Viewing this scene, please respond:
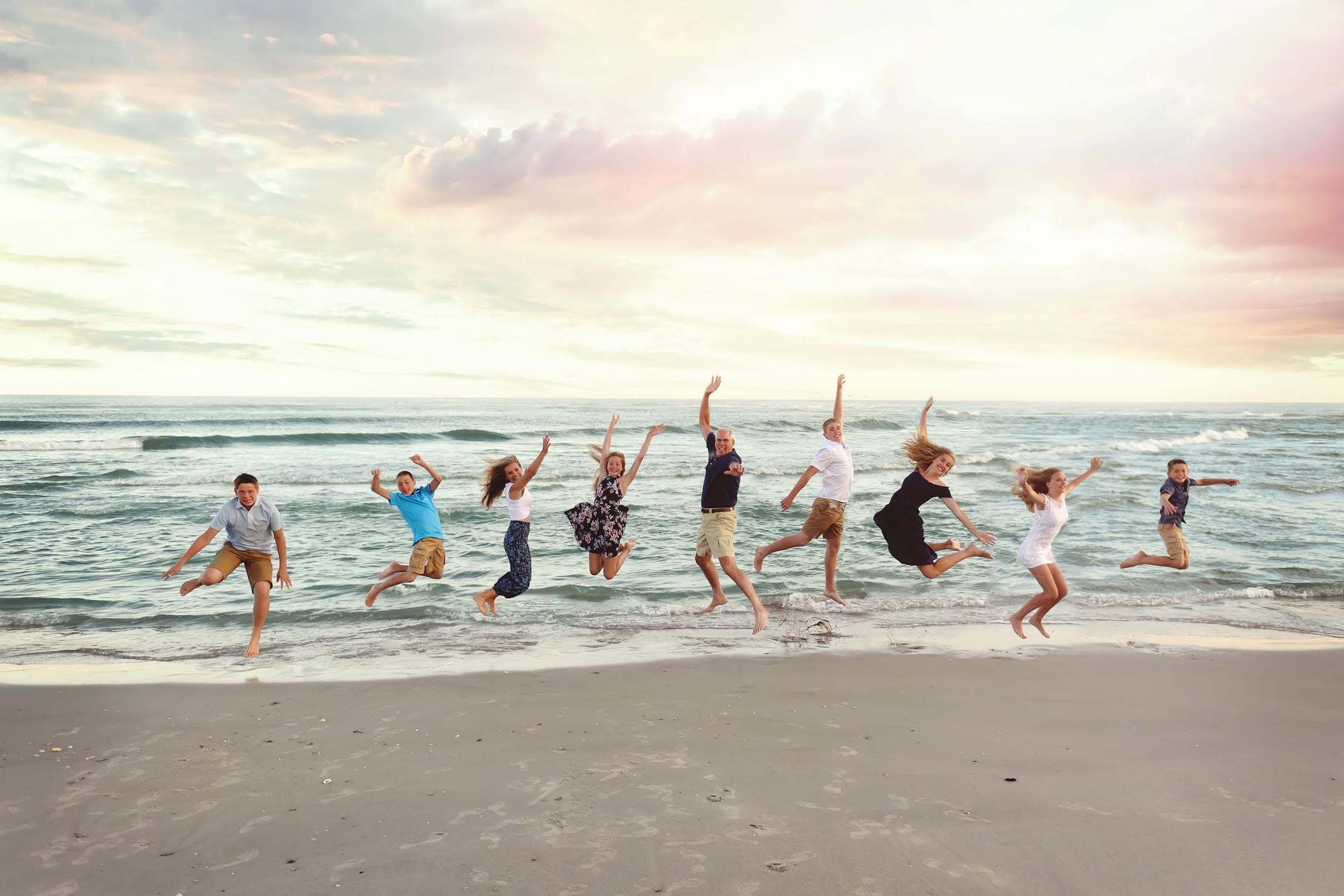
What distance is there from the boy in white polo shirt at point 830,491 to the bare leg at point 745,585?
657mm

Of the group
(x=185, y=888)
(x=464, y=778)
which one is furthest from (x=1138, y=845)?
(x=185, y=888)

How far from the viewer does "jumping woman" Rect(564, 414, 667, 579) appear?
945cm

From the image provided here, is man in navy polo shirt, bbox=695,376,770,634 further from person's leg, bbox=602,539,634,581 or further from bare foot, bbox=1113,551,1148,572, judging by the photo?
bare foot, bbox=1113,551,1148,572

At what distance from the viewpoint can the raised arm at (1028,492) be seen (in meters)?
9.12

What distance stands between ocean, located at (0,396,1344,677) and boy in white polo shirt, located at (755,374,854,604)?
3.86ft

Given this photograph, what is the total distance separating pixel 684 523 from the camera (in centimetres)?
1838

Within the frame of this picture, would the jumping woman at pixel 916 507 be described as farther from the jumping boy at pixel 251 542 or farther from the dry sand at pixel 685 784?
the jumping boy at pixel 251 542

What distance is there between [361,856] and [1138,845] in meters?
4.67

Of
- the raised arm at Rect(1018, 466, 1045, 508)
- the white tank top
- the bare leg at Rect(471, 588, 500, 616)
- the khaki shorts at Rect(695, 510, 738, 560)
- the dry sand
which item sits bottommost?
the dry sand

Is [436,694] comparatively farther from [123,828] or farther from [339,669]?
[123,828]

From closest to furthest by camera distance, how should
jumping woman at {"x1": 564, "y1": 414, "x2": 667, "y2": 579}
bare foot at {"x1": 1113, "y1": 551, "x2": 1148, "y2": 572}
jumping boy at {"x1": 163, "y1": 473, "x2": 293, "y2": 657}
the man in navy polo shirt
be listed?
jumping boy at {"x1": 163, "y1": 473, "x2": 293, "y2": 657}
the man in navy polo shirt
jumping woman at {"x1": 564, "y1": 414, "x2": 667, "y2": 579}
bare foot at {"x1": 1113, "y1": 551, "x2": 1148, "y2": 572}

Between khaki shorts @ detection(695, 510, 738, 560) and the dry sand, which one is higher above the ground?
→ khaki shorts @ detection(695, 510, 738, 560)

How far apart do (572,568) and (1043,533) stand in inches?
305

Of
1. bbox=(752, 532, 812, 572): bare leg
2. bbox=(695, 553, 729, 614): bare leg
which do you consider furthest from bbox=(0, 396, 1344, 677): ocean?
bbox=(752, 532, 812, 572): bare leg
